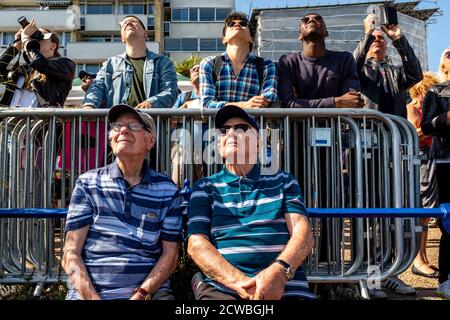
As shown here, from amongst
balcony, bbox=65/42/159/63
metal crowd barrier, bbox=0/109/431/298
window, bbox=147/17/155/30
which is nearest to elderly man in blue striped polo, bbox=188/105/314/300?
metal crowd barrier, bbox=0/109/431/298

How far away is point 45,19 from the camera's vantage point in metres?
46.5

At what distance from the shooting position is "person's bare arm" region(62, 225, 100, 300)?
2.97 metres

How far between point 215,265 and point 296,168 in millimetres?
1423

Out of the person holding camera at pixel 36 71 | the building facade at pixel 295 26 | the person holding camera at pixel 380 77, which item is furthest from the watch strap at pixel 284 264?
the building facade at pixel 295 26

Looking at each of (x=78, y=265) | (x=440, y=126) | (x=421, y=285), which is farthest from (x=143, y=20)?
(x=78, y=265)

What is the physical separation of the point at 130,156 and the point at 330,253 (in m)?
1.72

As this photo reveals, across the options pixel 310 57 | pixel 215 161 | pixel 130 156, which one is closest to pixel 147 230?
pixel 130 156

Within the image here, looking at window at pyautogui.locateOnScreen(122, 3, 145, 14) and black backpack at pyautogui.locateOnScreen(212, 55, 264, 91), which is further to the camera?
window at pyautogui.locateOnScreen(122, 3, 145, 14)

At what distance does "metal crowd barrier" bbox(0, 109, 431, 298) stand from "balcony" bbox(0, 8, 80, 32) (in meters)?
43.1

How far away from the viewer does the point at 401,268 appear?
157 inches

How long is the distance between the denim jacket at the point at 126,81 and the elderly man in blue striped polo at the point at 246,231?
1.61 m

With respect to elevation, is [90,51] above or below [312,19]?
above

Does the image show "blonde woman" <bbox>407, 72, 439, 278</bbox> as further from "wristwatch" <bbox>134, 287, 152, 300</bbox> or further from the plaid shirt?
"wristwatch" <bbox>134, 287, 152, 300</bbox>

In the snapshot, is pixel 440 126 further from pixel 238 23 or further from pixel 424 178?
pixel 238 23
